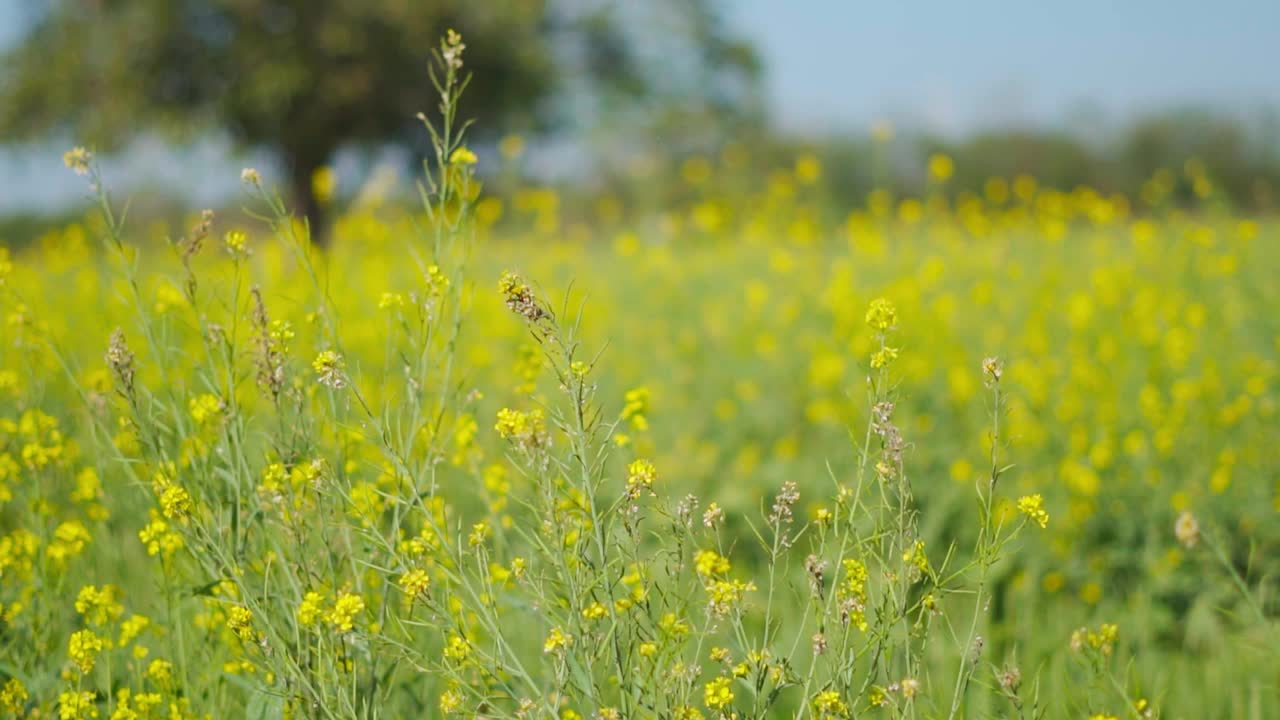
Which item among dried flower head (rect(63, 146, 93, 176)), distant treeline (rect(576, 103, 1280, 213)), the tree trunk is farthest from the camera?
the tree trunk

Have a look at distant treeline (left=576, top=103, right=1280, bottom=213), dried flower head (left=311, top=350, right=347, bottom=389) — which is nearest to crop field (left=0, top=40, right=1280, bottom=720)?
dried flower head (left=311, top=350, right=347, bottom=389)

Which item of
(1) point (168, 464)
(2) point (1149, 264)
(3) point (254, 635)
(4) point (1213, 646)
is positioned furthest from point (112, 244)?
(2) point (1149, 264)

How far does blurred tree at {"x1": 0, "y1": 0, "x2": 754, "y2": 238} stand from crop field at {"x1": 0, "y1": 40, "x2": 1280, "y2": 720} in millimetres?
7005

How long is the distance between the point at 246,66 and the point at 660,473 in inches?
492

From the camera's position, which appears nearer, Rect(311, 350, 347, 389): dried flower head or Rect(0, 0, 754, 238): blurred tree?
Rect(311, 350, 347, 389): dried flower head

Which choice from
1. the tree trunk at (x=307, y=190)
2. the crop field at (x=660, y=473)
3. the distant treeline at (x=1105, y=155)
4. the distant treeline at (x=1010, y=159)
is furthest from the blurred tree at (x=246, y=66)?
the crop field at (x=660, y=473)

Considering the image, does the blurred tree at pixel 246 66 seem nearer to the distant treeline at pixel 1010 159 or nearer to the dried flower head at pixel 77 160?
the distant treeline at pixel 1010 159

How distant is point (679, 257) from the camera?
7086 millimetres

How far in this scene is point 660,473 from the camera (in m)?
2.74

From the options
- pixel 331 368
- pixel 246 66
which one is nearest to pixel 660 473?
pixel 331 368

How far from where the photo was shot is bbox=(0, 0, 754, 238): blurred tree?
13.3 m

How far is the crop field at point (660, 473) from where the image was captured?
131 cm

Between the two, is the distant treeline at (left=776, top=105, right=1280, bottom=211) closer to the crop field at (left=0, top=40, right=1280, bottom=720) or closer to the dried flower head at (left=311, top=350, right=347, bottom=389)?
the crop field at (left=0, top=40, right=1280, bottom=720)

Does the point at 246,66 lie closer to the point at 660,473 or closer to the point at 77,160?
the point at 660,473
